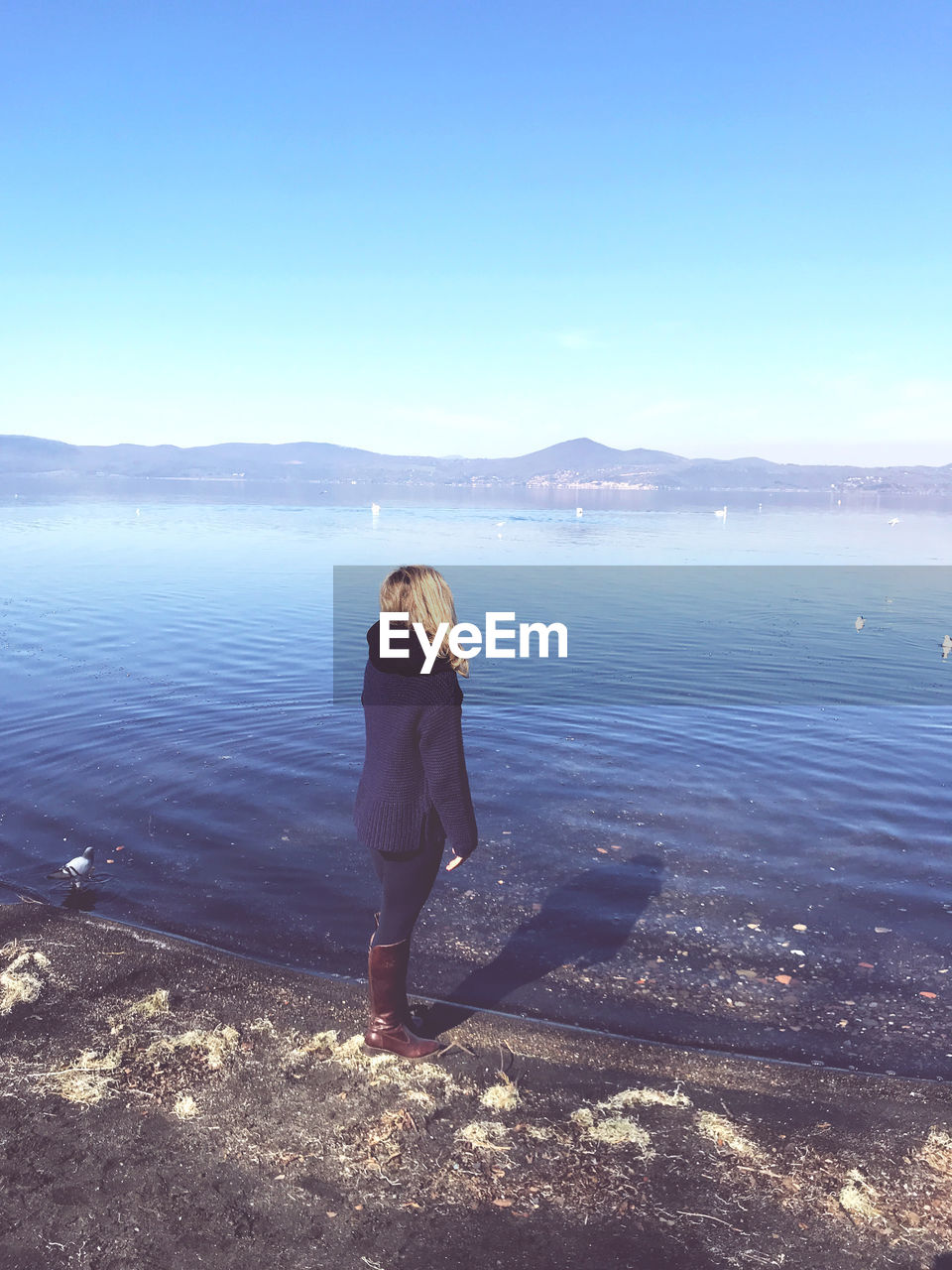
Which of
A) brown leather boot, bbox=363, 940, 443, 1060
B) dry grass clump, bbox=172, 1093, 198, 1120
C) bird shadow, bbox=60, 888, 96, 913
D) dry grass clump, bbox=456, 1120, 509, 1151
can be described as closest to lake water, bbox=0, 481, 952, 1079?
bird shadow, bbox=60, 888, 96, 913

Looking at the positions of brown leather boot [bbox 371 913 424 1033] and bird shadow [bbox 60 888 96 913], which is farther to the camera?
bird shadow [bbox 60 888 96 913]

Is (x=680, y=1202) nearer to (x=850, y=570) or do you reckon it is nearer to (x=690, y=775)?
(x=690, y=775)

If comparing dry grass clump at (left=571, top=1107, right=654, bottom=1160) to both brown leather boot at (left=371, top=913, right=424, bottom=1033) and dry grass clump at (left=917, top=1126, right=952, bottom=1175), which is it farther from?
dry grass clump at (left=917, top=1126, right=952, bottom=1175)

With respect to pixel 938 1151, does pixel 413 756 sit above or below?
above

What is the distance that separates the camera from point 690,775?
13.0m

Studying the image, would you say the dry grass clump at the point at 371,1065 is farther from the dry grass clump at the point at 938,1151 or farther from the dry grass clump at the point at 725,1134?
the dry grass clump at the point at 938,1151

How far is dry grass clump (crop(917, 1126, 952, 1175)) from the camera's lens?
464cm

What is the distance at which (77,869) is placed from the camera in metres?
8.66

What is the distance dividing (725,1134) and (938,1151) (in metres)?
1.12

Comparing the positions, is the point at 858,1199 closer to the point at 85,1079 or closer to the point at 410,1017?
the point at 410,1017

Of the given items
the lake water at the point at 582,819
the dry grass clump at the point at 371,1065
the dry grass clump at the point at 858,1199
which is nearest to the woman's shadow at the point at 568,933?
the lake water at the point at 582,819

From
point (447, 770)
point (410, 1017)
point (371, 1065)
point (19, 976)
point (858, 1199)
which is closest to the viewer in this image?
point (858, 1199)

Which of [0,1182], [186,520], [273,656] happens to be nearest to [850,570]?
[273,656]

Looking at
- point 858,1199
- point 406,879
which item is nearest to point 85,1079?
point 406,879
